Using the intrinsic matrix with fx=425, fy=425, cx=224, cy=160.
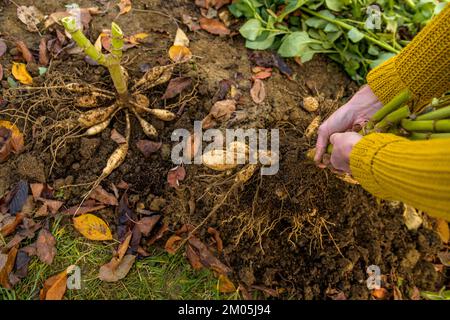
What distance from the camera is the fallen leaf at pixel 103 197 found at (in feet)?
4.75

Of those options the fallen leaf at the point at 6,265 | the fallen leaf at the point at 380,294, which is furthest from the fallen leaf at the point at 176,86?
the fallen leaf at the point at 380,294

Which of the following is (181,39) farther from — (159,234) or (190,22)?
(159,234)

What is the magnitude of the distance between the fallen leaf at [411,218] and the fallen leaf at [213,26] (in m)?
1.00

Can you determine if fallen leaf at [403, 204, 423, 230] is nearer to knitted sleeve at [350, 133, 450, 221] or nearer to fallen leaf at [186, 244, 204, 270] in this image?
knitted sleeve at [350, 133, 450, 221]

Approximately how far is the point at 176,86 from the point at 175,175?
0.34 metres

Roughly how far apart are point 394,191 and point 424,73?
1.19 ft

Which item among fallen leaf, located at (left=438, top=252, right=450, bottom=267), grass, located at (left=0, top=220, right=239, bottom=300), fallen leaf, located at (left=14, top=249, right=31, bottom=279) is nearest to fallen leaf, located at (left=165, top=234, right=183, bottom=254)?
grass, located at (left=0, top=220, right=239, bottom=300)

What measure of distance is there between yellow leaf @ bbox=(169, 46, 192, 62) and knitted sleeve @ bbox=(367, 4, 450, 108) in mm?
739

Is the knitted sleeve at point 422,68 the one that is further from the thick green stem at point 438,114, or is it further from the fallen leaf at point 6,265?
the fallen leaf at point 6,265

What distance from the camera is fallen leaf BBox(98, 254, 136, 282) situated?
1371 millimetres

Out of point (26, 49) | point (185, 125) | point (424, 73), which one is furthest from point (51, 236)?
point (424, 73)

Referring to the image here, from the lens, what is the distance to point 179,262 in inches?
56.1

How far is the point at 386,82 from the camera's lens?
3.76ft

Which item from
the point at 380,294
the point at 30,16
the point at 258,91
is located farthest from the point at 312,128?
the point at 30,16
